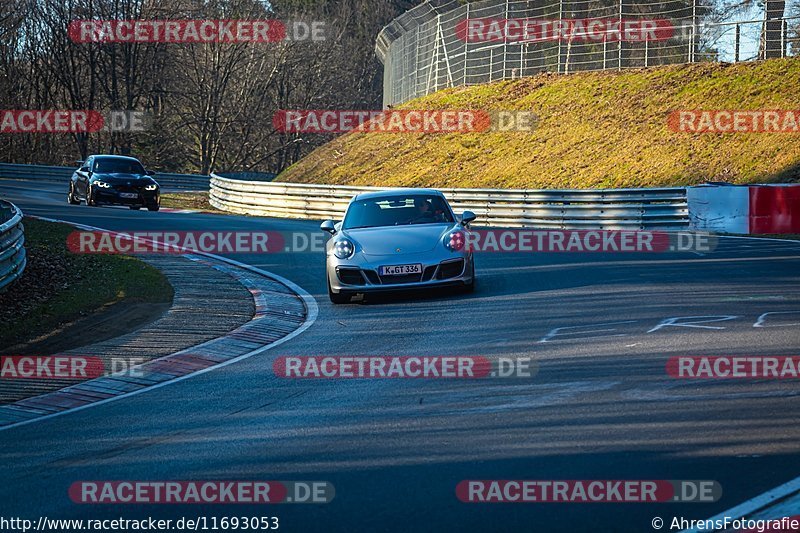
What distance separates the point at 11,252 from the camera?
13312mm

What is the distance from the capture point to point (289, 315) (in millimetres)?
12914

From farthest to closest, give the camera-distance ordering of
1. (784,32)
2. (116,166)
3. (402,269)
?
(784,32) → (116,166) → (402,269)

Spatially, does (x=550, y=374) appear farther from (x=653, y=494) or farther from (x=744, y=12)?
(x=744, y=12)

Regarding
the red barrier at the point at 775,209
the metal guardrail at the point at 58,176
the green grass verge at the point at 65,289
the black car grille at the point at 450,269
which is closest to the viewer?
the green grass verge at the point at 65,289

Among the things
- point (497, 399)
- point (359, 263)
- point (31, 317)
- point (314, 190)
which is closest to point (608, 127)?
point (314, 190)

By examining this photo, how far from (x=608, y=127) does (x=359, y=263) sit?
23641mm

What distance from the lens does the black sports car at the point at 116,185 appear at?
1202 inches

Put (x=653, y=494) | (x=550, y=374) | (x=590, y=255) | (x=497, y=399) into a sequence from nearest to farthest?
(x=653, y=494) → (x=497, y=399) → (x=550, y=374) → (x=590, y=255)

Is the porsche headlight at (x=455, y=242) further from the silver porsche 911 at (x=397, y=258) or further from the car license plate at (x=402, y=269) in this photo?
the car license plate at (x=402, y=269)

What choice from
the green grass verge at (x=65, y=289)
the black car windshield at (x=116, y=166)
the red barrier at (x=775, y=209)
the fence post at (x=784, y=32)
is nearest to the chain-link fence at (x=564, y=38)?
the fence post at (x=784, y=32)

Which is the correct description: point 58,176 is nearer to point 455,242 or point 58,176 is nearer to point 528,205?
point 528,205

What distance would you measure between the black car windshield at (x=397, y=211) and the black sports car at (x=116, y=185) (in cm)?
1697

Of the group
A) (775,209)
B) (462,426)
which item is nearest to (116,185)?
(775,209)

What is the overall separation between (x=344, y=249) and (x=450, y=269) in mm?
1339
